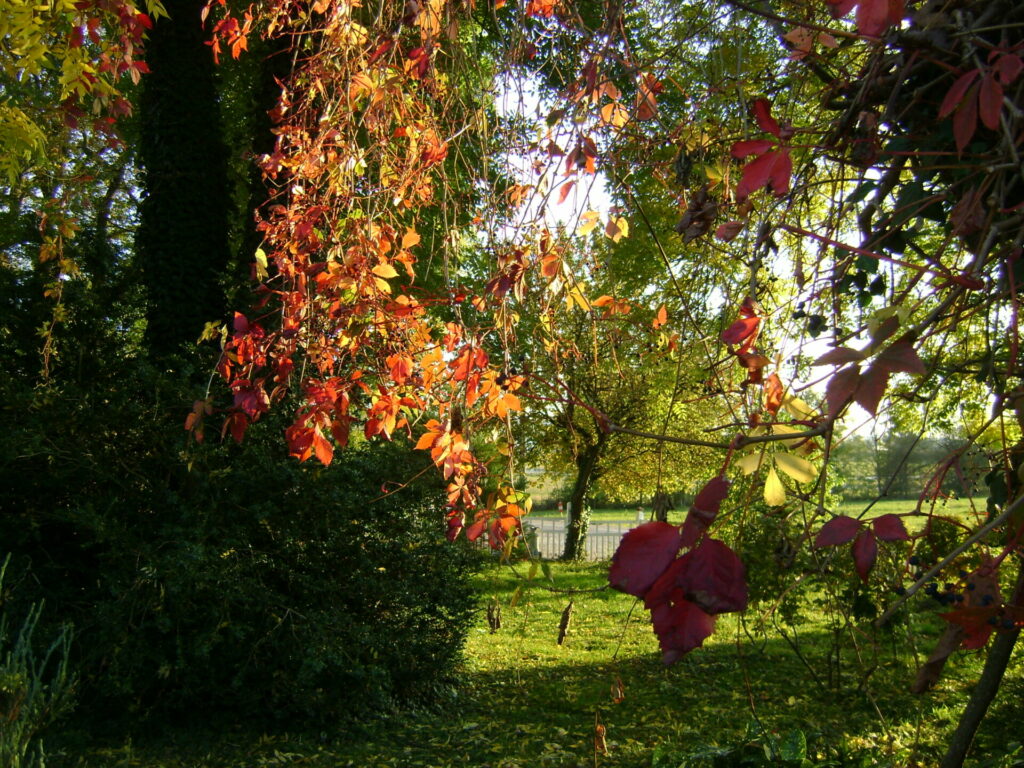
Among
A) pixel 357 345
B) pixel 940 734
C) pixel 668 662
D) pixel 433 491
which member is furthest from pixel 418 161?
pixel 940 734

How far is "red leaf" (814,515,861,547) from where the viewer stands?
0.92 m

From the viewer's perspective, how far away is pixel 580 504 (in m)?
13.8

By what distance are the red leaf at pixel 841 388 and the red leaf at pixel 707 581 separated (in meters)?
0.18

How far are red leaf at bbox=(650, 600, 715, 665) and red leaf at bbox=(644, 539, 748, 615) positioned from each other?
10 millimetres

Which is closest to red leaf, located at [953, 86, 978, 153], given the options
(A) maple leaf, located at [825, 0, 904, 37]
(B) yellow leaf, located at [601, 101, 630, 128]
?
(A) maple leaf, located at [825, 0, 904, 37]

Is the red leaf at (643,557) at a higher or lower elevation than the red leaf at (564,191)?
lower

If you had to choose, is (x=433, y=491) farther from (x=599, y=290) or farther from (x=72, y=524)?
(x=599, y=290)

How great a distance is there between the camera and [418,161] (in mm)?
2660

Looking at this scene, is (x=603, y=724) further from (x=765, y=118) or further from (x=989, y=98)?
(x=989, y=98)

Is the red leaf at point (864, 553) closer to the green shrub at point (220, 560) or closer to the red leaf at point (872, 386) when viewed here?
the red leaf at point (872, 386)

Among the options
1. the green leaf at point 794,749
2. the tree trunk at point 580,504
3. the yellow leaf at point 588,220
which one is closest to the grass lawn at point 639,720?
the green leaf at point 794,749

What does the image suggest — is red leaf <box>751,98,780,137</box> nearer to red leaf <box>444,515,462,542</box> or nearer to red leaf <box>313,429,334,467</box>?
red leaf <box>313,429,334,467</box>

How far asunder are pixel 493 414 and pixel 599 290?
8555mm

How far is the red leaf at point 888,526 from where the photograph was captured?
3.19ft
